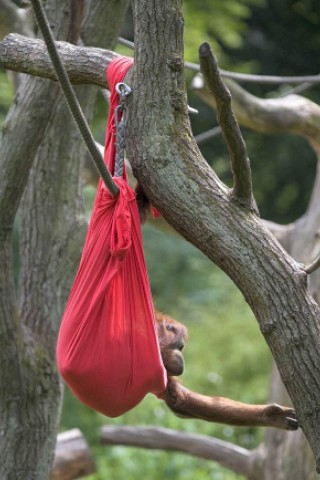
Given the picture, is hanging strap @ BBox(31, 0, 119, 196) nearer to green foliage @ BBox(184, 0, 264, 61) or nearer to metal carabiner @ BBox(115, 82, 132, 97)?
metal carabiner @ BBox(115, 82, 132, 97)

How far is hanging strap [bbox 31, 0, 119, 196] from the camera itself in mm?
1932

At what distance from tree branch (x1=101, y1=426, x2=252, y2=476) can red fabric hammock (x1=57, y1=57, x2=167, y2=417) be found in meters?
3.16

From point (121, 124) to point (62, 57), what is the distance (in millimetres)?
365

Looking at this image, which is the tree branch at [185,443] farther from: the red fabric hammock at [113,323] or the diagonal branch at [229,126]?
the diagonal branch at [229,126]

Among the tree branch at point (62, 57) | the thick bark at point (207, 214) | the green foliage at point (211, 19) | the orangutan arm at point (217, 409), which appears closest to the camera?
the thick bark at point (207, 214)

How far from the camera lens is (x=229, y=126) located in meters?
2.17

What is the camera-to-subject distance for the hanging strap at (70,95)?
1932 mm

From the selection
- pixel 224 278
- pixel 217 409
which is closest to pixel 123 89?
pixel 217 409

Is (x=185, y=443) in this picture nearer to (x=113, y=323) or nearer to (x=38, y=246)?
(x=38, y=246)

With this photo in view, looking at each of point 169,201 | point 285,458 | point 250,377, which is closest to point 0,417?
point 169,201

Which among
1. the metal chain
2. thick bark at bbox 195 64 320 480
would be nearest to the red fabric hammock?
the metal chain

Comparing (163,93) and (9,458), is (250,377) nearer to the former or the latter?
(9,458)

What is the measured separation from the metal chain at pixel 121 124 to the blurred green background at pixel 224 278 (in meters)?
4.83

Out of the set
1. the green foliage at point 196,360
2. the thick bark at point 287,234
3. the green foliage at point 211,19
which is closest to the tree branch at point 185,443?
the thick bark at point 287,234
